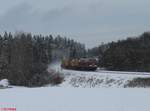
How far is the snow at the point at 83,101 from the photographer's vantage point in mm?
12039

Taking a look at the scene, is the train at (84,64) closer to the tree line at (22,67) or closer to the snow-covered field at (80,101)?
the tree line at (22,67)

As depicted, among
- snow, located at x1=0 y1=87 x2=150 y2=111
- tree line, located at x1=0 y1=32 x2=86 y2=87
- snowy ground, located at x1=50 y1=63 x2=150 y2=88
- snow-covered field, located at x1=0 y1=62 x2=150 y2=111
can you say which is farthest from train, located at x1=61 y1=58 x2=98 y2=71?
snow, located at x1=0 y1=87 x2=150 y2=111

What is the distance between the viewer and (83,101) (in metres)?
13.3

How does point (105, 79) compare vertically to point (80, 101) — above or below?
above

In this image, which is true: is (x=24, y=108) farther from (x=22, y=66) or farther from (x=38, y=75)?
(x=22, y=66)

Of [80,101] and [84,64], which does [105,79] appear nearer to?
[84,64]

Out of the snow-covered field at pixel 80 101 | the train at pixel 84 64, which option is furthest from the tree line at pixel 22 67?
the snow-covered field at pixel 80 101

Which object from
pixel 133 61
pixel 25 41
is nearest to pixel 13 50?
pixel 25 41

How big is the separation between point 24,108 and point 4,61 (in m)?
44.6

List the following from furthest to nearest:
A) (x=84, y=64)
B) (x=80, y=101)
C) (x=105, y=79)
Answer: (x=84, y=64), (x=105, y=79), (x=80, y=101)

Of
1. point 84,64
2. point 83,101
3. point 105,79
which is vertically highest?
point 84,64

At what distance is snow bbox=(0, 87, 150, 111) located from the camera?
12039 millimetres

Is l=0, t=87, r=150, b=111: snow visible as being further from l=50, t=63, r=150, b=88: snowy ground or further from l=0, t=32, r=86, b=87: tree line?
l=0, t=32, r=86, b=87: tree line

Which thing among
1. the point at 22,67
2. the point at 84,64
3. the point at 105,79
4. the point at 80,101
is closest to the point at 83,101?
the point at 80,101
